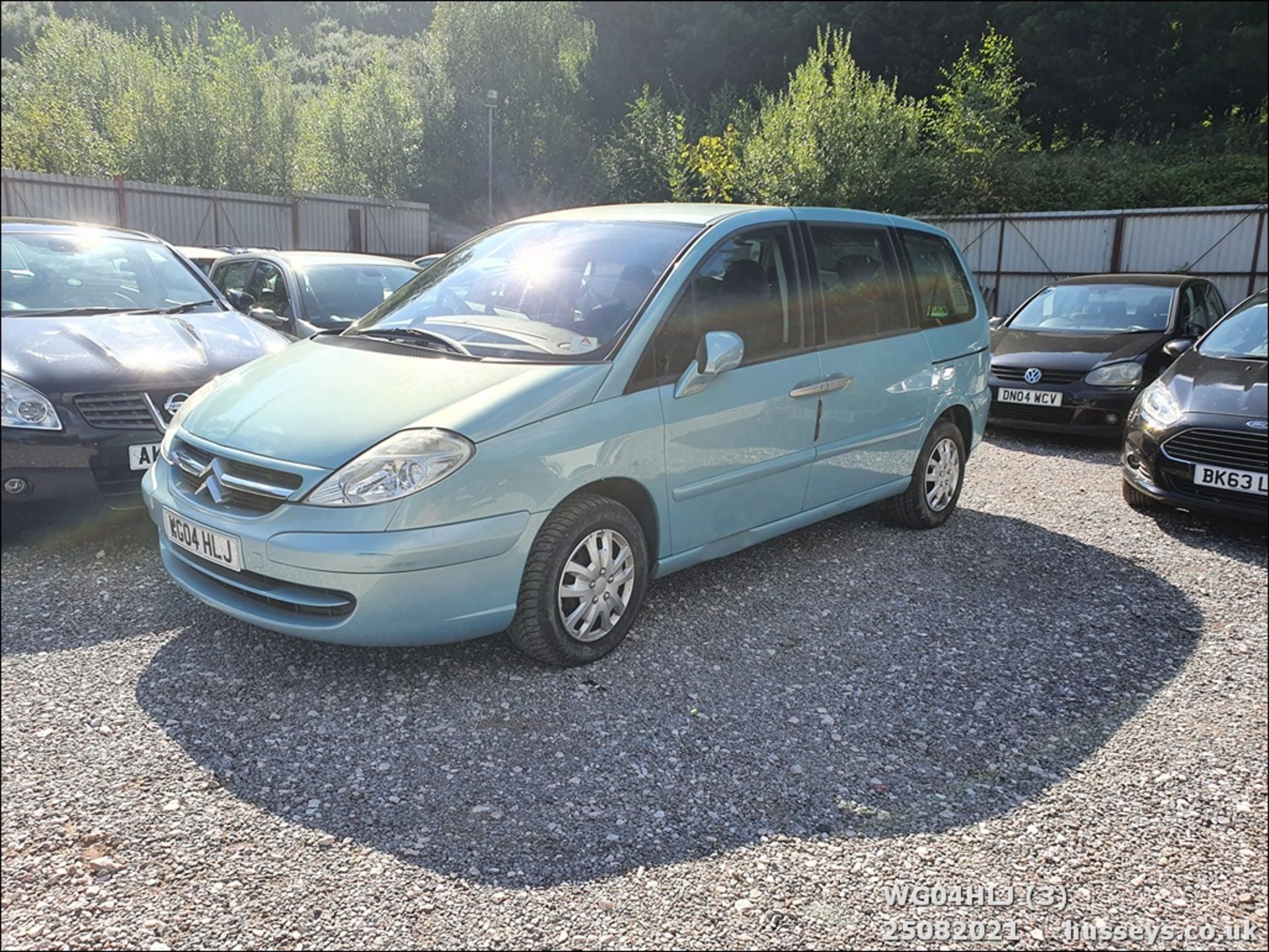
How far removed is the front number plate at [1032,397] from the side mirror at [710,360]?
18.7 ft

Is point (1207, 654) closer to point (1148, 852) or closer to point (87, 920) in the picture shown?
point (1148, 852)

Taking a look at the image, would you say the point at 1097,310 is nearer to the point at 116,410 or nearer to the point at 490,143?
the point at 116,410

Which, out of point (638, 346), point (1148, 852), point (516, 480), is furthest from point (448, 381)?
point (1148, 852)

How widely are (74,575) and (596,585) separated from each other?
2.02 metres

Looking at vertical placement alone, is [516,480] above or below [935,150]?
below

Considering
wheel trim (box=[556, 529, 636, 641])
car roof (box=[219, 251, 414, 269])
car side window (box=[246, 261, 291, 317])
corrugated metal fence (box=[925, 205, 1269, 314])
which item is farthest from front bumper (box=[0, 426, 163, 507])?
corrugated metal fence (box=[925, 205, 1269, 314])

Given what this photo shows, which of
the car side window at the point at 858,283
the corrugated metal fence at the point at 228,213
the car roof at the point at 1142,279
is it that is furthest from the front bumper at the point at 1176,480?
the corrugated metal fence at the point at 228,213

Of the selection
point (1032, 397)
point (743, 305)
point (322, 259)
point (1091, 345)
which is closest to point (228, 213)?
point (322, 259)

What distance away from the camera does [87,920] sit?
4.50ft

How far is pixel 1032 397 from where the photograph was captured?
27.6 feet

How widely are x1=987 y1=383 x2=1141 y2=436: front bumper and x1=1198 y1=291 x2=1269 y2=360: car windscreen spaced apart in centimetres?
166

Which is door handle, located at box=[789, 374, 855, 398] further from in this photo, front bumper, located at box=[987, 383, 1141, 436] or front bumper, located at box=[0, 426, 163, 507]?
front bumper, located at box=[987, 383, 1141, 436]

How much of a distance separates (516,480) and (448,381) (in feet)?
1.35

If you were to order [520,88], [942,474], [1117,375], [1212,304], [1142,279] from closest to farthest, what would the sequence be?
[942,474]
[1117,375]
[1142,279]
[1212,304]
[520,88]
